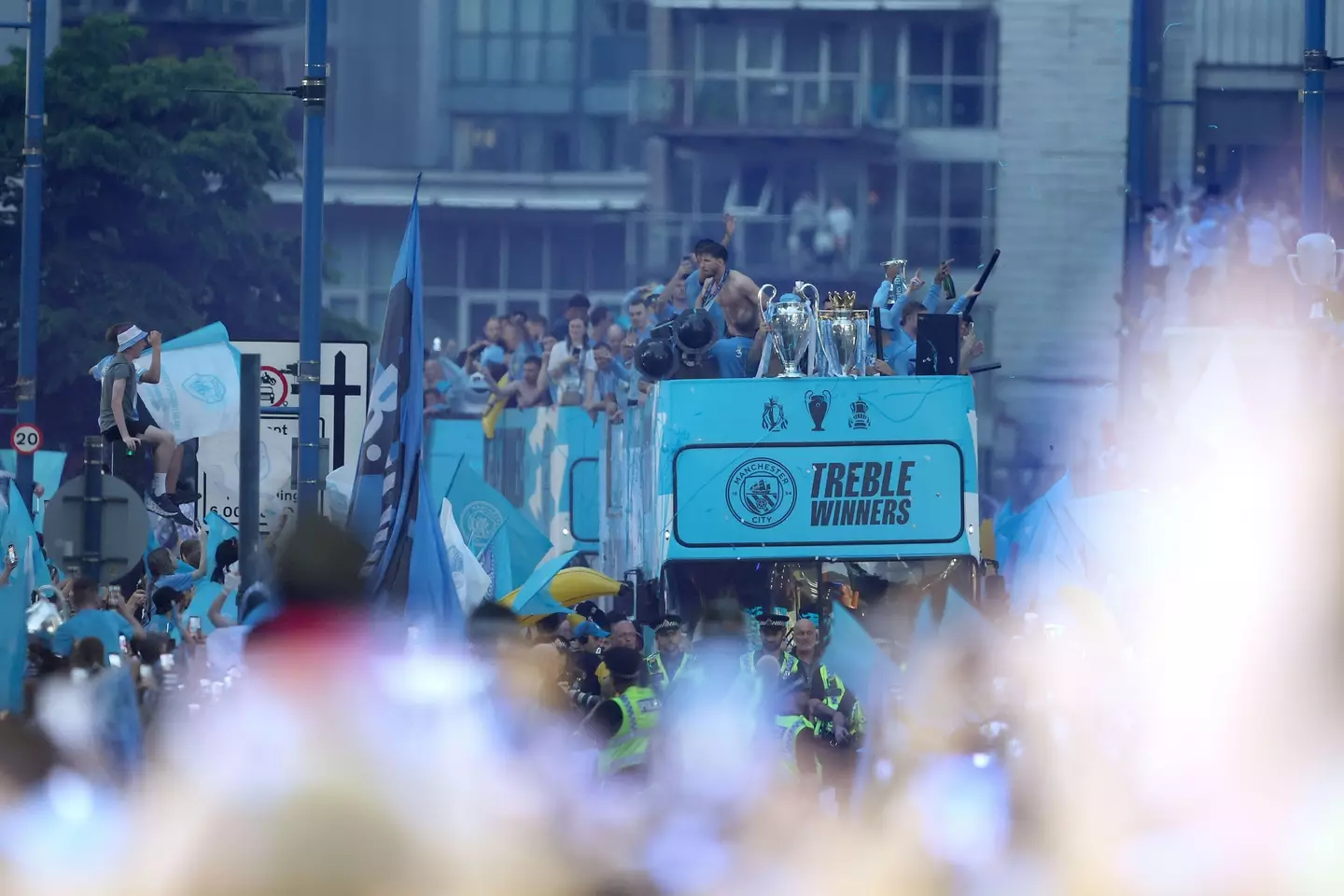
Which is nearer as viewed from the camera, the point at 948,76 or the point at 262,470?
the point at 262,470

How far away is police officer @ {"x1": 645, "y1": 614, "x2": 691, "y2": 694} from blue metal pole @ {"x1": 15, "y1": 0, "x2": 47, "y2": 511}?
10372 mm

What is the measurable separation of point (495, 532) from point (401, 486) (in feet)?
14.8

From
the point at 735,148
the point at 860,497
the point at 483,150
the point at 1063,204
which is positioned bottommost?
the point at 860,497

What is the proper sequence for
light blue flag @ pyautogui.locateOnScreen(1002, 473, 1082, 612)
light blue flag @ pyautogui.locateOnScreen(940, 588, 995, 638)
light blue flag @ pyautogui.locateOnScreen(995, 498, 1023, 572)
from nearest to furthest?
1. light blue flag @ pyautogui.locateOnScreen(940, 588, 995, 638)
2. light blue flag @ pyautogui.locateOnScreen(1002, 473, 1082, 612)
3. light blue flag @ pyautogui.locateOnScreen(995, 498, 1023, 572)

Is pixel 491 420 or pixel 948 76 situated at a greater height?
pixel 948 76

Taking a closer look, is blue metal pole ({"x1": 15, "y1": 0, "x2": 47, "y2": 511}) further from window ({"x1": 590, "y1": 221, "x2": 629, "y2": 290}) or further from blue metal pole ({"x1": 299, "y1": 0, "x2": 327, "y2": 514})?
window ({"x1": 590, "y1": 221, "x2": 629, "y2": 290})

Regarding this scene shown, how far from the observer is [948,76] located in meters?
58.6

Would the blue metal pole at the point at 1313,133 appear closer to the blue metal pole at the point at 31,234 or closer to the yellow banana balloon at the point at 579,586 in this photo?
the yellow banana balloon at the point at 579,586

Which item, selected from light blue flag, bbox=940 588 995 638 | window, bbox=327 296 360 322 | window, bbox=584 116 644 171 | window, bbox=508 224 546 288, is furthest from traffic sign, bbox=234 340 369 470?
window, bbox=584 116 644 171

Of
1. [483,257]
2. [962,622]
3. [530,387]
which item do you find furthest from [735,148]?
[962,622]

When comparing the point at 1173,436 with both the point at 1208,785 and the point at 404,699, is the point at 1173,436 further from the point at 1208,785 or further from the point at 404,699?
the point at 404,699

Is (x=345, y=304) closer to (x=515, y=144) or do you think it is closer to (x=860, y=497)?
(x=515, y=144)

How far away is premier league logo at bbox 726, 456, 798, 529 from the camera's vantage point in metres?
16.7

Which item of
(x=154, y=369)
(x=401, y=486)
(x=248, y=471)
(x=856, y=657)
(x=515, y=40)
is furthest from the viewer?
(x=515, y=40)
